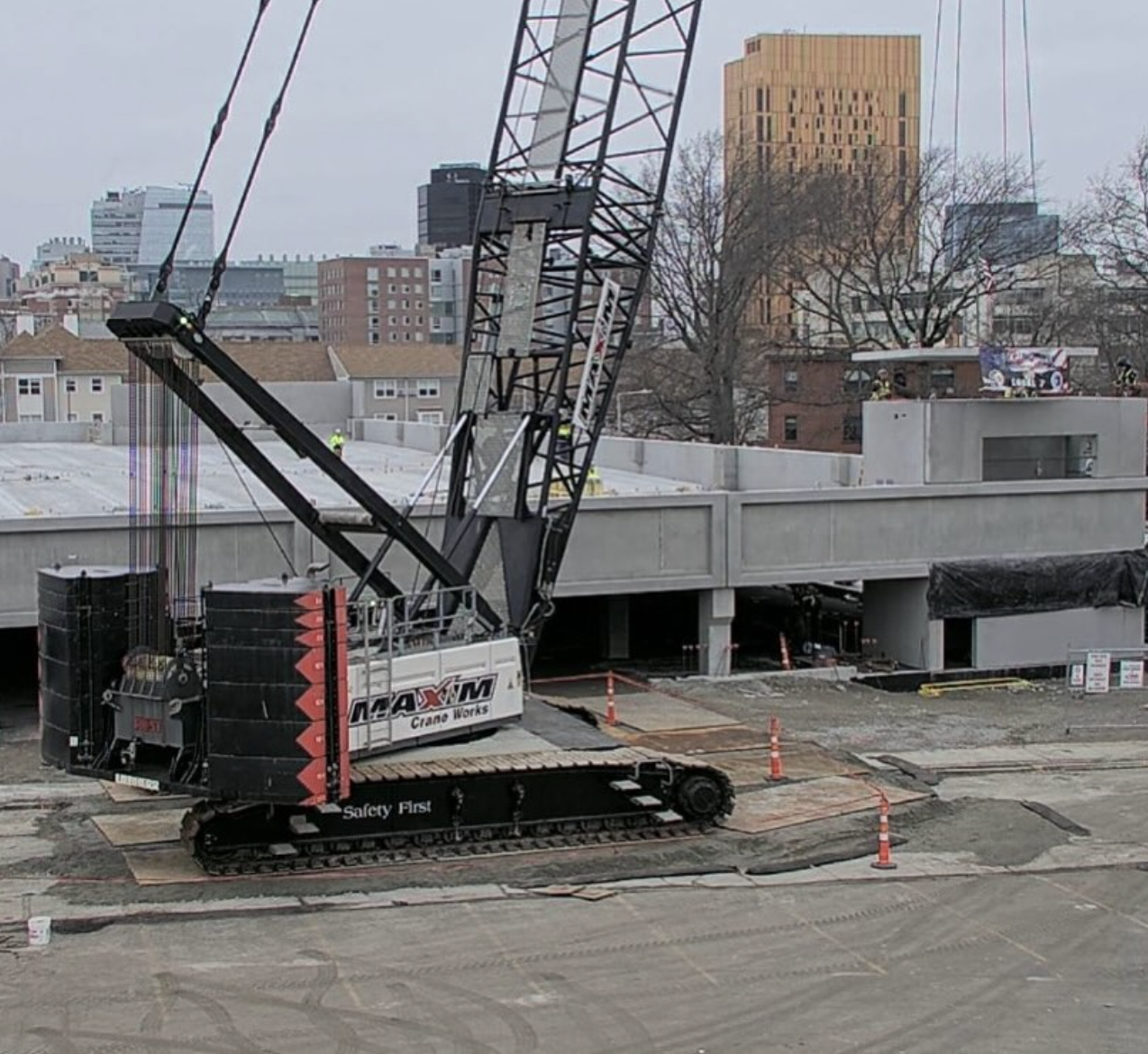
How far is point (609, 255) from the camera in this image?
2364 cm

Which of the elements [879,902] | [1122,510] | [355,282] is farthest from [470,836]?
[355,282]

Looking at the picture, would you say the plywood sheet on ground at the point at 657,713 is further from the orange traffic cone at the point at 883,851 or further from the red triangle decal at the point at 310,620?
the red triangle decal at the point at 310,620

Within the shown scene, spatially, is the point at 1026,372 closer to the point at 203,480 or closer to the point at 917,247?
the point at 203,480

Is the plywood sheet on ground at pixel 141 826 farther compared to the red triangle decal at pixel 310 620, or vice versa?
the plywood sheet on ground at pixel 141 826

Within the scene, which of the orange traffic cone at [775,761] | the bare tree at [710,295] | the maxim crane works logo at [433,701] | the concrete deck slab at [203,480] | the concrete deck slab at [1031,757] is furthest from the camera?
the bare tree at [710,295]

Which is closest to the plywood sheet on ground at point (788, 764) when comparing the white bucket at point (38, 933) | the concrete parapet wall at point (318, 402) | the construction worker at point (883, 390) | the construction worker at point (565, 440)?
the construction worker at point (565, 440)

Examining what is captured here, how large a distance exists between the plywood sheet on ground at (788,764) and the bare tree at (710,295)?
41.2m

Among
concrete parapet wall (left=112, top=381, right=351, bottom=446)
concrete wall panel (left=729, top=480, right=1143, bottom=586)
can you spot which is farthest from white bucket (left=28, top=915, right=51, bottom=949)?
concrete parapet wall (left=112, top=381, right=351, bottom=446)

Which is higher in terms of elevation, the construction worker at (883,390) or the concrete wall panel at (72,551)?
the construction worker at (883,390)

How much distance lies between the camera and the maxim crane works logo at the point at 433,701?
1761 centimetres

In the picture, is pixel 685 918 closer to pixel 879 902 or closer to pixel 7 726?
pixel 879 902

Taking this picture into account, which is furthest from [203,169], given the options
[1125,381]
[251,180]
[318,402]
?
[318,402]

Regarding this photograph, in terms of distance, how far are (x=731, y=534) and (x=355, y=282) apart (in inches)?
6636

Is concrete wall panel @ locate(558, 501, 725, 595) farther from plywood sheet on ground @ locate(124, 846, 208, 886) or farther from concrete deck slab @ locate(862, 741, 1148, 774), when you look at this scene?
plywood sheet on ground @ locate(124, 846, 208, 886)
